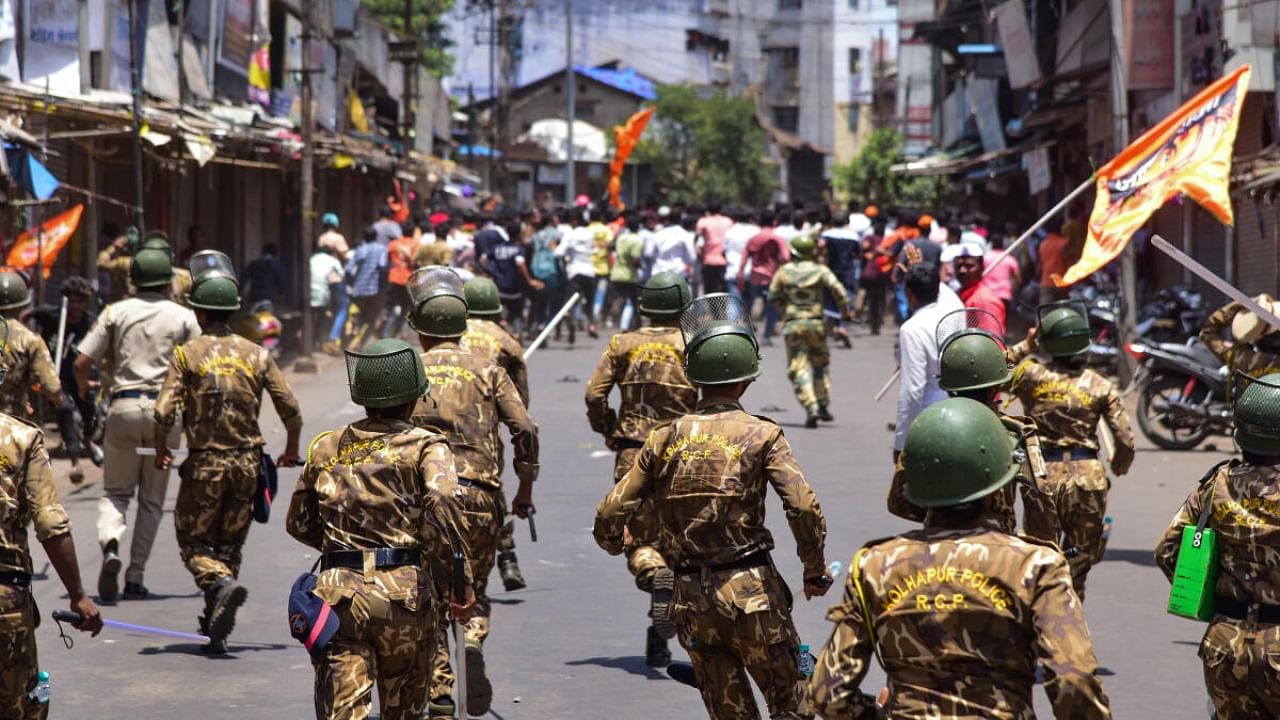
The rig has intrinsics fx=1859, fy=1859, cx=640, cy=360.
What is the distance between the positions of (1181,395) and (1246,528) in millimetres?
10474

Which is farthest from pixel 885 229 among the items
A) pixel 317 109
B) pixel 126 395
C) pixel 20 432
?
pixel 20 432

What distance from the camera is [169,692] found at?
763 centimetres

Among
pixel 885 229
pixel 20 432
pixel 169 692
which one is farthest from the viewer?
pixel 885 229

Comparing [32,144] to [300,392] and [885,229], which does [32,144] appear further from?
[885,229]

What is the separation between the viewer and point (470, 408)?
7508 millimetres

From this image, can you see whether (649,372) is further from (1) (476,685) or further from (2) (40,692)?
(2) (40,692)

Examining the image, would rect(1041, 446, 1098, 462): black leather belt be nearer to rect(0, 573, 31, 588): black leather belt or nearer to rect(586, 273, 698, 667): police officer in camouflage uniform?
rect(586, 273, 698, 667): police officer in camouflage uniform

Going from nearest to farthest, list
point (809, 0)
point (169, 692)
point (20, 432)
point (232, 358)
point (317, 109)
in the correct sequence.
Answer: point (20, 432) → point (169, 692) → point (232, 358) → point (317, 109) → point (809, 0)

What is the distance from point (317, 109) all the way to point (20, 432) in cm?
2642

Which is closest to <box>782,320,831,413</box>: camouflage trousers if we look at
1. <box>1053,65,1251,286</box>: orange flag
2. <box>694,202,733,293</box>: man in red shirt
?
<box>1053,65,1251,286</box>: orange flag

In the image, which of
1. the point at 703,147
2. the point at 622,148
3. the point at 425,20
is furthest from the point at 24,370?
the point at 703,147

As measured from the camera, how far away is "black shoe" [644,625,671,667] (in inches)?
316

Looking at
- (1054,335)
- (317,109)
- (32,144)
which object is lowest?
(1054,335)

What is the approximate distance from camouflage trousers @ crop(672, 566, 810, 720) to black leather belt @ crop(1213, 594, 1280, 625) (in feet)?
4.11
